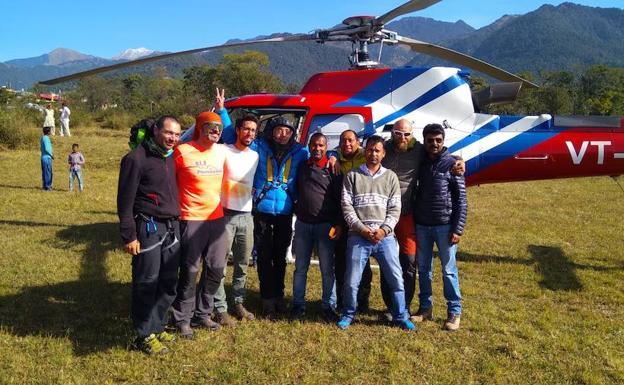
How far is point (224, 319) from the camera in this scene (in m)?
4.45

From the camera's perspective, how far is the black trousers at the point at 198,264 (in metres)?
3.98

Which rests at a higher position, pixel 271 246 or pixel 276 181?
pixel 276 181

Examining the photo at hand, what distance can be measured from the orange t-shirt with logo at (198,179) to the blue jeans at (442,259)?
1821 mm

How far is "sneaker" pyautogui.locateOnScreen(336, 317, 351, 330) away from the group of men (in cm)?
1

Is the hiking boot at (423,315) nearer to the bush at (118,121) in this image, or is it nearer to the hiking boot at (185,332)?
the hiking boot at (185,332)

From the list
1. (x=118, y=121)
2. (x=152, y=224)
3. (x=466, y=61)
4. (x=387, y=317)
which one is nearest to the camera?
(x=152, y=224)

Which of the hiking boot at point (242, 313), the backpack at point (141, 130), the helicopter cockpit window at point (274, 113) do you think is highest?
the helicopter cockpit window at point (274, 113)

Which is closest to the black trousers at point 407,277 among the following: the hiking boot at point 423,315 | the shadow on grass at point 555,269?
the hiking boot at point 423,315

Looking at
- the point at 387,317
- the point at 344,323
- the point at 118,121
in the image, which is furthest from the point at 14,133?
the point at 387,317

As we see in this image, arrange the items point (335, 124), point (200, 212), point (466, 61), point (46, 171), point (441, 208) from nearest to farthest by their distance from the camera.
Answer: point (200, 212), point (441, 208), point (335, 124), point (466, 61), point (46, 171)

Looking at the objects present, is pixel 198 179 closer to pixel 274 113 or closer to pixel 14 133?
pixel 274 113

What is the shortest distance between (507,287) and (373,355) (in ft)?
8.50

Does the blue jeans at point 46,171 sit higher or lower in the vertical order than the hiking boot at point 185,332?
higher

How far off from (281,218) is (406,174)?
3.89ft
